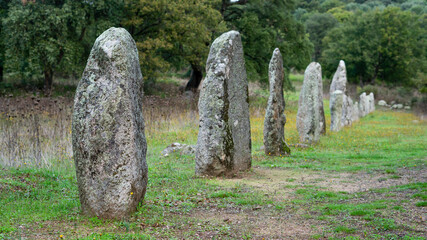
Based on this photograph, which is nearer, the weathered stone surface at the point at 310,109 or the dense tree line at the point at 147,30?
the weathered stone surface at the point at 310,109

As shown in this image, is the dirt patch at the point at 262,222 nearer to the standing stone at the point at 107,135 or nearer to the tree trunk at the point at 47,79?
the standing stone at the point at 107,135

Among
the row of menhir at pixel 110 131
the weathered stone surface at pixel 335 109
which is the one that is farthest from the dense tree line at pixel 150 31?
the row of menhir at pixel 110 131

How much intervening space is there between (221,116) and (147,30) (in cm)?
2196

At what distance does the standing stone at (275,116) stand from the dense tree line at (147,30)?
14.0 m

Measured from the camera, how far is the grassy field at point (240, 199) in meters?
5.74

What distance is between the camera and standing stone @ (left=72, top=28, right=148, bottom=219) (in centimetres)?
569

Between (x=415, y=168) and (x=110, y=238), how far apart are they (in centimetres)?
862

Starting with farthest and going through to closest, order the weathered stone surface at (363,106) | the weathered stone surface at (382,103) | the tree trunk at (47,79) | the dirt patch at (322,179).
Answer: the weathered stone surface at (382,103), the weathered stone surface at (363,106), the tree trunk at (47,79), the dirt patch at (322,179)

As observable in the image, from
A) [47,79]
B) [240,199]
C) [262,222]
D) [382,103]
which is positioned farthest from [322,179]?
[382,103]

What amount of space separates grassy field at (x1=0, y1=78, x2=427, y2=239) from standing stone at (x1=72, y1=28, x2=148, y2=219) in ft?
0.99

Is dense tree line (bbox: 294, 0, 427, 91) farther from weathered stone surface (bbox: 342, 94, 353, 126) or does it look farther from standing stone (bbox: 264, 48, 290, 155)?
standing stone (bbox: 264, 48, 290, 155)

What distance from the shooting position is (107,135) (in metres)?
5.70

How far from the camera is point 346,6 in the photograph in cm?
9488

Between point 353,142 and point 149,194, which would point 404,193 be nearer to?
point 149,194
